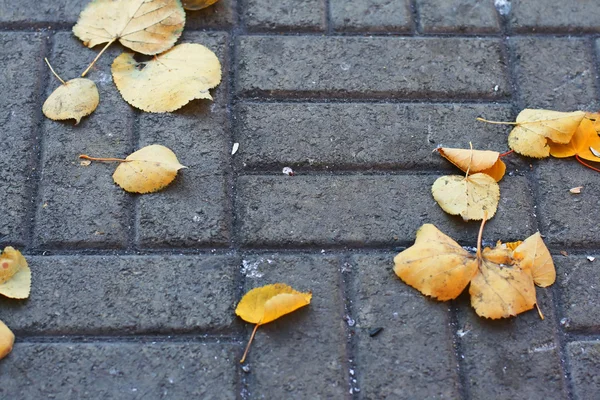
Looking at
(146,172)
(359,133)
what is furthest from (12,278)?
(359,133)

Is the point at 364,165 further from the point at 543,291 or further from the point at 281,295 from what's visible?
the point at 543,291

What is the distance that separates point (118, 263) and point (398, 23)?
42.3 inches

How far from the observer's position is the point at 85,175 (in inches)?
62.7

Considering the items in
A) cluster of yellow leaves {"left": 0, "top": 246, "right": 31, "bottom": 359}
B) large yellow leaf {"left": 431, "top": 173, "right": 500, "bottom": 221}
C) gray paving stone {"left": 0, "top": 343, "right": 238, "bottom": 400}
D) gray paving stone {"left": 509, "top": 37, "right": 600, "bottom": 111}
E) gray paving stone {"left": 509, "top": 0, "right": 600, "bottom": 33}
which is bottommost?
gray paving stone {"left": 0, "top": 343, "right": 238, "bottom": 400}

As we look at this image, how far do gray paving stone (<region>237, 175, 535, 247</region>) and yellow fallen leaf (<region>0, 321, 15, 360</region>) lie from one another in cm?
58

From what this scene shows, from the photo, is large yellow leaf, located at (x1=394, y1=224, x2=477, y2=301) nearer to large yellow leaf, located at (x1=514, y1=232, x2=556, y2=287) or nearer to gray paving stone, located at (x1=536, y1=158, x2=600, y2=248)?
large yellow leaf, located at (x1=514, y1=232, x2=556, y2=287)

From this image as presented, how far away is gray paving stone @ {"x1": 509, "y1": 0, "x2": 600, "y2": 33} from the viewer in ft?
6.20

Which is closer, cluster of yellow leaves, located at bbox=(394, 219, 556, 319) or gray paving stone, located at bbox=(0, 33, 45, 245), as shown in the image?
cluster of yellow leaves, located at bbox=(394, 219, 556, 319)

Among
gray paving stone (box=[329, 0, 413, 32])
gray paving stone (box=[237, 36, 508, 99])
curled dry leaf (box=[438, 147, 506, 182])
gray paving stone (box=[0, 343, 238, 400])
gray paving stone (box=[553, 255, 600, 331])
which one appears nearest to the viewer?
gray paving stone (box=[0, 343, 238, 400])

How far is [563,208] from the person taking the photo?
63.8 inches

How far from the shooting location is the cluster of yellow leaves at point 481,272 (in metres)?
1.44

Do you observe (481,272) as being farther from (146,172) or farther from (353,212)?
(146,172)

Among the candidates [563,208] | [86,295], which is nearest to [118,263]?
[86,295]

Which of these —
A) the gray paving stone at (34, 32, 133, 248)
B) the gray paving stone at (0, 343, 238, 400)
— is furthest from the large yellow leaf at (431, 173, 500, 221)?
the gray paving stone at (34, 32, 133, 248)
